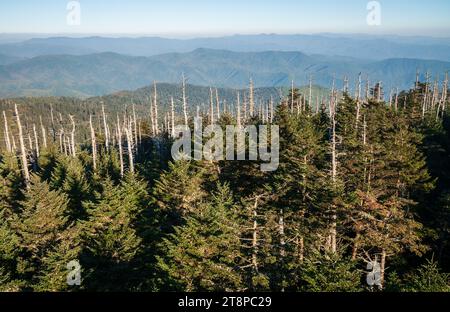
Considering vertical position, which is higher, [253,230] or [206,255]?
[253,230]

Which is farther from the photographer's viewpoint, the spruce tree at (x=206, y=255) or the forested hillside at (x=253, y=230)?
the forested hillside at (x=253, y=230)

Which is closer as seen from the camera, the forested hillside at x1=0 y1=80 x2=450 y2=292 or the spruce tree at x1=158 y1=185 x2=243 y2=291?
the spruce tree at x1=158 y1=185 x2=243 y2=291

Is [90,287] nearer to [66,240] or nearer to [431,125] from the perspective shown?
[66,240]

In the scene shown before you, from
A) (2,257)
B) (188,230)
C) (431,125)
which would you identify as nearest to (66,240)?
(2,257)
